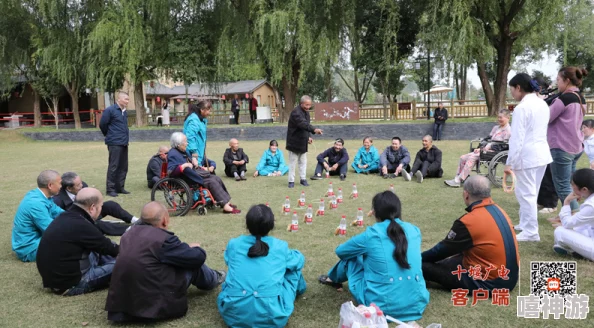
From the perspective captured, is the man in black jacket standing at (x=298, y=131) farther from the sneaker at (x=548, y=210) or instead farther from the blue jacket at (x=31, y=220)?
the blue jacket at (x=31, y=220)

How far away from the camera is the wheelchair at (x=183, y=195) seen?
6641 millimetres

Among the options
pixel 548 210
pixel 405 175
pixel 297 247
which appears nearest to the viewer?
pixel 297 247

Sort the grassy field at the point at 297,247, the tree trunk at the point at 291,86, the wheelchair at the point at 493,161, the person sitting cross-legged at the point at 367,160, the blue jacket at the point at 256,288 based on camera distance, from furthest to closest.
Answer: the tree trunk at the point at 291,86, the person sitting cross-legged at the point at 367,160, the wheelchair at the point at 493,161, the grassy field at the point at 297,247, the blue jacket at the point at 256,288

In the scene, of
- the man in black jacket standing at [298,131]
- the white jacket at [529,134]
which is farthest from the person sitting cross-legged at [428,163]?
the white jacket at [529,134]

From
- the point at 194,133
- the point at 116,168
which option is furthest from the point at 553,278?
the point at 116,168

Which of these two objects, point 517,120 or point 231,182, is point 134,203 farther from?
point 517,120

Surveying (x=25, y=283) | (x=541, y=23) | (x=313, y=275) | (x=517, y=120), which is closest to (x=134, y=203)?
(x=25, y=283)

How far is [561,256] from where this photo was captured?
4.62 metres

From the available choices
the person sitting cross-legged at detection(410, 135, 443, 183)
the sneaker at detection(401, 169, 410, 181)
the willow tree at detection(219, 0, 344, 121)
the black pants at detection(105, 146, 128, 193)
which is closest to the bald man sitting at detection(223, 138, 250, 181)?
the black pants at detection(105, 146, 128, 193)

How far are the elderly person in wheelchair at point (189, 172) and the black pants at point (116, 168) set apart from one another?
6.85ft

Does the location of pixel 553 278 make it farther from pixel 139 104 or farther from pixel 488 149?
pixel 139 104

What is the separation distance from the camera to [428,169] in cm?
947

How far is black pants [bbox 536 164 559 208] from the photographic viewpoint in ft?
21.2

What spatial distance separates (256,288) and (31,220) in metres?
2.90
